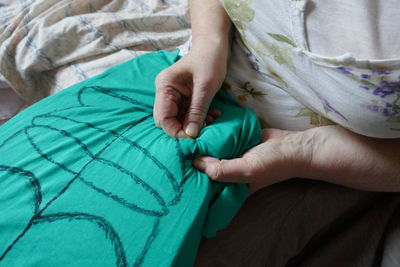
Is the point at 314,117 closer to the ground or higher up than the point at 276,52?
closer to the ground

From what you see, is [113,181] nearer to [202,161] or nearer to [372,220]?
[202,161]

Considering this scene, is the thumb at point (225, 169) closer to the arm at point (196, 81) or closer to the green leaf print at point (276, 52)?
the arm at point (196, 81)

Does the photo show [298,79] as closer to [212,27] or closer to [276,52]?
[276,52]

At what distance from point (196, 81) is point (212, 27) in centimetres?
14

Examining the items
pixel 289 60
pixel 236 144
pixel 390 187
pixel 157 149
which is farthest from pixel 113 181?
pixel 390 187

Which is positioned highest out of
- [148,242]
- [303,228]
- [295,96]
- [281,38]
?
[281,38]

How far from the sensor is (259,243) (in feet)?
1.97

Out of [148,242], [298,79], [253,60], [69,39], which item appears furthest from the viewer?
[69,39]

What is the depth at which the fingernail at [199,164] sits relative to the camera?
0.53m

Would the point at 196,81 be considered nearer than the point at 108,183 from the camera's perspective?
No

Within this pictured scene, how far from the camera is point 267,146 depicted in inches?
23.1

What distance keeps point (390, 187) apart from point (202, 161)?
39 cm

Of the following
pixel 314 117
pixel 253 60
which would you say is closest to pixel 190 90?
pixel 253 60

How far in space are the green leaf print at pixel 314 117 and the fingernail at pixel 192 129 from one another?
211 millimetres
